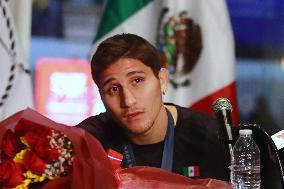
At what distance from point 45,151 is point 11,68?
4.91 feet

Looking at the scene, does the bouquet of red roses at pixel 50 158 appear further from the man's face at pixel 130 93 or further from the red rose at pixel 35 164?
the man's face at pixel 130 93

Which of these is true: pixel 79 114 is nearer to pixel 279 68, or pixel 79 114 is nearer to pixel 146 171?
pixel 279 68

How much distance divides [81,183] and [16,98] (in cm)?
158

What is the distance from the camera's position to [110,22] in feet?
7.91

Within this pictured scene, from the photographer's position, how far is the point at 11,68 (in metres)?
2.12

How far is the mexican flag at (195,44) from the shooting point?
239 centimetres

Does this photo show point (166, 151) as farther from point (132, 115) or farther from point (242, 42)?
point (242, 42)

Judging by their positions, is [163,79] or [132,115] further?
[163,79]

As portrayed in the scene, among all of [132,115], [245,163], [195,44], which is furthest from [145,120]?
[195,44]

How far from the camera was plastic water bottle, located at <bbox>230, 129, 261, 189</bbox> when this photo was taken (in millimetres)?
879

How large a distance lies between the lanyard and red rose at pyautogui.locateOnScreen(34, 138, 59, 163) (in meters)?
0.55

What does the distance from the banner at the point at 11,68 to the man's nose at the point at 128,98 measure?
1.11m

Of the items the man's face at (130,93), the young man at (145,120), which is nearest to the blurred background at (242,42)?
the young man at (145,120)

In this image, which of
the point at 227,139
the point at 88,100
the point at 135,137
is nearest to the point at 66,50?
the point at 88,100
